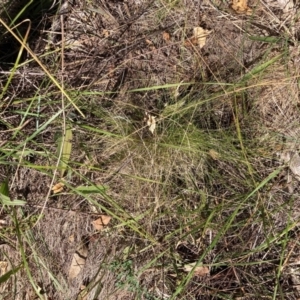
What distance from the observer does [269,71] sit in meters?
2.01

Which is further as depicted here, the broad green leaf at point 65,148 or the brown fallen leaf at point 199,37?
the brown fallen leaf at point 199,37

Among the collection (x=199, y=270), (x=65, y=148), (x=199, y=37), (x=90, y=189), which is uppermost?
(x=199, y=37)

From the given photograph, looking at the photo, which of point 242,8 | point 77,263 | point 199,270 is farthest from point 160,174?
point 242,8

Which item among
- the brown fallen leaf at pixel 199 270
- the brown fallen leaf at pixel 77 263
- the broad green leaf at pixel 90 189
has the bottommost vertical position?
the brown fallen leaf at pixel 199 270

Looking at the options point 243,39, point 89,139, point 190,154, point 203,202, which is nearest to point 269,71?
point 243,39

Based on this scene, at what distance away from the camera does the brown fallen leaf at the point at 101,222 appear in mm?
2051

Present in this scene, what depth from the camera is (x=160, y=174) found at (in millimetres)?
1984

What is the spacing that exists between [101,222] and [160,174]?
0.37 meters

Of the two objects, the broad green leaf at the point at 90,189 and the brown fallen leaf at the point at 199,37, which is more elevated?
the brown fallen leaf at the point at 199,37

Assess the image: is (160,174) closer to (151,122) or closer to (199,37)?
(151,122)

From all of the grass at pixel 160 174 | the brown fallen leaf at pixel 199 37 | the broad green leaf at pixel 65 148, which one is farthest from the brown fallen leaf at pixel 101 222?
the brown fallen leaf at pixel 199 37

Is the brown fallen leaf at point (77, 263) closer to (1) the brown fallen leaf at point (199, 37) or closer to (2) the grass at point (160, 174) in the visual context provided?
(2) the grass at point (160, 174)

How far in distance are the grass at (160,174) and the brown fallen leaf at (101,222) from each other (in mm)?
28

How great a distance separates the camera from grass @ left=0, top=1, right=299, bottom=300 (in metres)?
1.99
